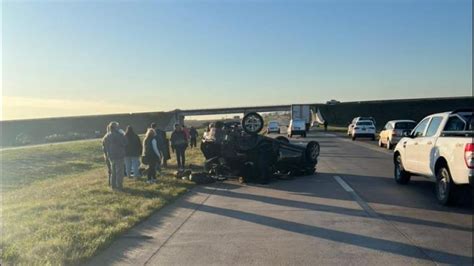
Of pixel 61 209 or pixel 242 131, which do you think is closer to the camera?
pixel 61 209

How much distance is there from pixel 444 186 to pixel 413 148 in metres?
2.43

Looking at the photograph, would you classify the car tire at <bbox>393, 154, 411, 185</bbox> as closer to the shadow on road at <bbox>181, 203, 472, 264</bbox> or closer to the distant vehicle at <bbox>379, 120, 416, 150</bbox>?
the shadow on road at <bbox>181, 203, 472, 264</bbox>

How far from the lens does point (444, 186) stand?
10180 millimetres

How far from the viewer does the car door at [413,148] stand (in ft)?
40.2

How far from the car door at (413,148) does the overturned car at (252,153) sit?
3704mm

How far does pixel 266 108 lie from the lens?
392 ft

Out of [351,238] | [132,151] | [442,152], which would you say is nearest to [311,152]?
[132,151]

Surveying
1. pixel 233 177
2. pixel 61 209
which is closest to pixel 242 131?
pixel 233 177

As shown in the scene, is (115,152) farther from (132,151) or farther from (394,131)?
(394,131)

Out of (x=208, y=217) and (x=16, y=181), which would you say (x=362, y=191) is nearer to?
(x=208, y=217)

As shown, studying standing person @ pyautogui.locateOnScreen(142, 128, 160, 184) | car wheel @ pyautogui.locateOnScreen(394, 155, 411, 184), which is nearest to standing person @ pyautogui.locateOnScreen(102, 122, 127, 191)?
standing person @ pyautogui.locateOnScreen(142, 128, 160, 184)

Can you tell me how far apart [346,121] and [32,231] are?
9881 cm

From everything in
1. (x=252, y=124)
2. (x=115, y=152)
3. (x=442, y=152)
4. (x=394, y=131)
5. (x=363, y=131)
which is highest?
(x=252, y=124)

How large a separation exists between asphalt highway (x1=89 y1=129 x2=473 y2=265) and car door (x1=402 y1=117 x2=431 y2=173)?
1.92ft
